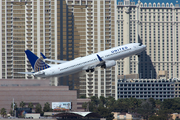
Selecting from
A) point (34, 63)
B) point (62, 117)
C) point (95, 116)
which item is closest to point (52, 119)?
point (62, 117)

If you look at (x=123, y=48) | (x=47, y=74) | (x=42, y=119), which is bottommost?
(x=42, y=119)

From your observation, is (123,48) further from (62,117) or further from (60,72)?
(62,117)

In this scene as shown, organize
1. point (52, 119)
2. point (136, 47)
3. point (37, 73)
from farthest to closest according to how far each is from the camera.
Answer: point (52, 119), point (136, 47), point (37, 73)

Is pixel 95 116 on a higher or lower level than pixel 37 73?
lower

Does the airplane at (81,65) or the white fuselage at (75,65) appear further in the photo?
A: the airplane at (81,65)

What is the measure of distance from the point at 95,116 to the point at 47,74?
5957 cm

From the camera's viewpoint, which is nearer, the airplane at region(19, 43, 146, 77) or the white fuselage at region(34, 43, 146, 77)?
the white fuselage at region(34, 43, 146, 77)

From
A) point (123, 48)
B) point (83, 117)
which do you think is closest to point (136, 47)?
point (123, 48)

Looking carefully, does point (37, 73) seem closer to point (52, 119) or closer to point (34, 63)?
point (34, 63)

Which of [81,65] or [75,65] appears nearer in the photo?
[75,65]

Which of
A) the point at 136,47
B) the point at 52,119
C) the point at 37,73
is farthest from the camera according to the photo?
the point at 52,119

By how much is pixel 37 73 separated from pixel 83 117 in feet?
190

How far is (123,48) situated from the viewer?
15025 cm

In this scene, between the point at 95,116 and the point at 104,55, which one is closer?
the point at 104,55
